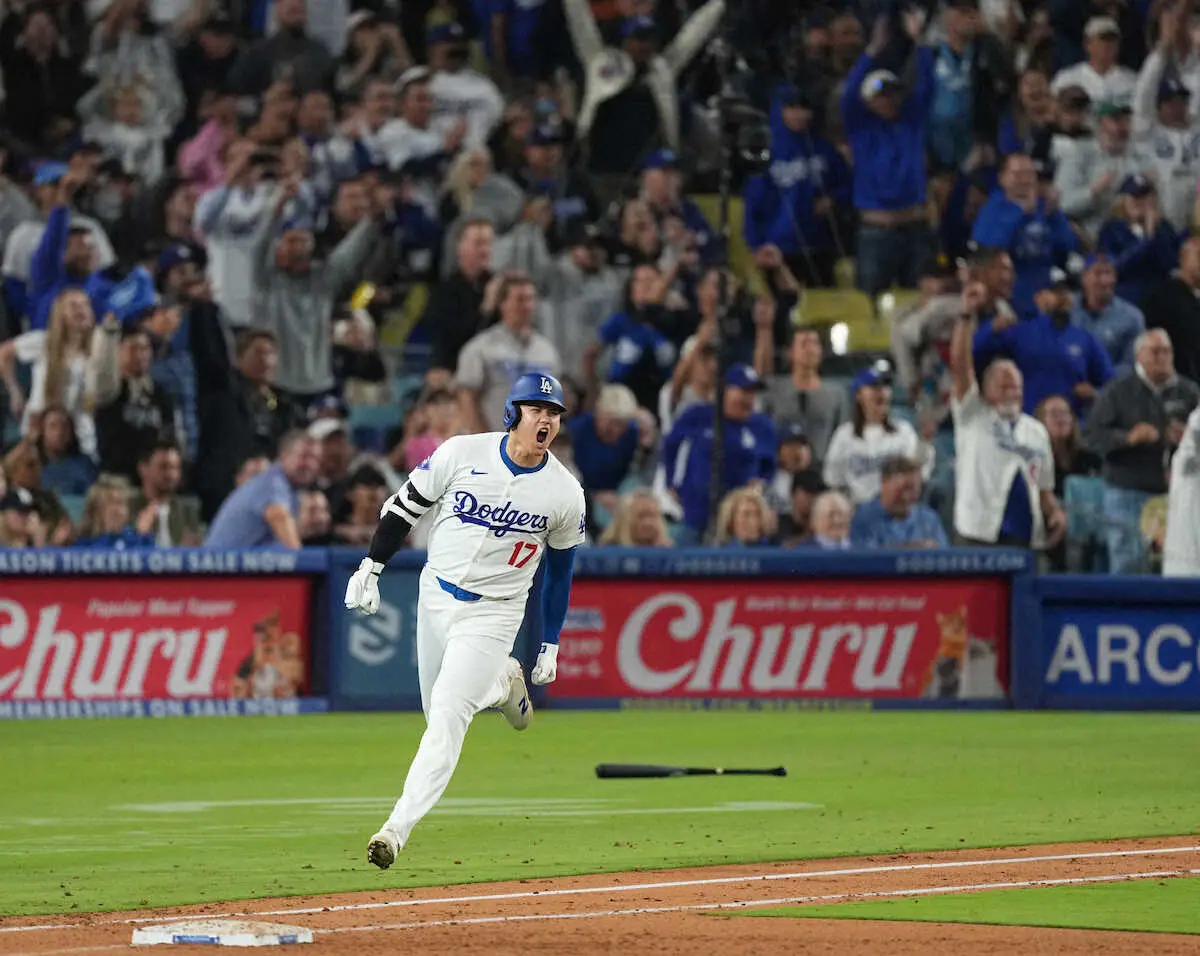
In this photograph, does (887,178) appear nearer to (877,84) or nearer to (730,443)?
(877,84)

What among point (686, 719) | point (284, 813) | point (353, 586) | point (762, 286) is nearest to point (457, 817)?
point (284, 813)

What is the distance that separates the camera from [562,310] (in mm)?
19000

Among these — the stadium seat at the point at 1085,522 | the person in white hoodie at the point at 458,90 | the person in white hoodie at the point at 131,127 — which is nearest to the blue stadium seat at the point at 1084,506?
the stadium seat at the point at 1085,522

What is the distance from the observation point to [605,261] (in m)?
19.2

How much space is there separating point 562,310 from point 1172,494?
5128 millimetres

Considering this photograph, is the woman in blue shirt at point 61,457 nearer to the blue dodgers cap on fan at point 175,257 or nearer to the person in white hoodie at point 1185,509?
the blue dodgers cap on fan at point 175,257

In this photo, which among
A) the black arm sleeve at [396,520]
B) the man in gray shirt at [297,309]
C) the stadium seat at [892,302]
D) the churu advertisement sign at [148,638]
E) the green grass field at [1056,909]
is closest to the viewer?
the green grass field at [1056,909]

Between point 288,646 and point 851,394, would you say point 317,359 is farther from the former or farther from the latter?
point 851,394

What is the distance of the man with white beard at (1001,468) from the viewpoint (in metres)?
17.4

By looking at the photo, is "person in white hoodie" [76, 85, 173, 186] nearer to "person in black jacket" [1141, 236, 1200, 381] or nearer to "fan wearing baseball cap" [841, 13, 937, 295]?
"fan wearing baseball cap" [841, 13, 937, 295]

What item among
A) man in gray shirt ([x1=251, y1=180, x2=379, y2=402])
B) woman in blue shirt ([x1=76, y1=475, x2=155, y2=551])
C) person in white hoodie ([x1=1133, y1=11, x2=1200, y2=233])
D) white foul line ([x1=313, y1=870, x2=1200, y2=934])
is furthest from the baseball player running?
person in white hoodie ([x1=1133, y1=11, x2=1200, y2=233])

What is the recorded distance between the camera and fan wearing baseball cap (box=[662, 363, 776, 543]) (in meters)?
17.6

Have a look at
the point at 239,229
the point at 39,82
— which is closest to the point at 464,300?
the point at 239,229

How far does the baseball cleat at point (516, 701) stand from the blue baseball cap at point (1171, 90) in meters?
12.6
